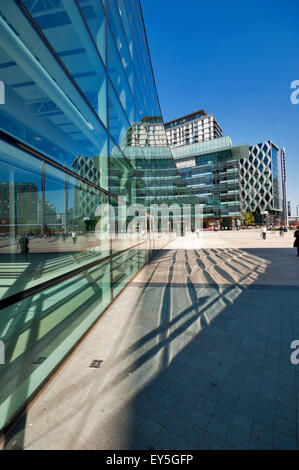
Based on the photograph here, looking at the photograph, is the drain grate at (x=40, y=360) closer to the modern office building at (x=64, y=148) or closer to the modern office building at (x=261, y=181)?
the modern office building at (x=64, y=148)

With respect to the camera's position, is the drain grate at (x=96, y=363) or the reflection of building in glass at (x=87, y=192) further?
the reflection of building in glass at (x=87, y=192)

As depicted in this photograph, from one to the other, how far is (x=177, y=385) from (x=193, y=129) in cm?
12231

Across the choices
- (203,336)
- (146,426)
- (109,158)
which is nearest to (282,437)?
(146,426)

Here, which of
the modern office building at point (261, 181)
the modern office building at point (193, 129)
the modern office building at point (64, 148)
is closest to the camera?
the modern office building at point (64, 148)

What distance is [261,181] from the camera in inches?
3846

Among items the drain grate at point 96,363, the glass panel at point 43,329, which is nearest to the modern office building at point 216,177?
the glass panel at point 43,329

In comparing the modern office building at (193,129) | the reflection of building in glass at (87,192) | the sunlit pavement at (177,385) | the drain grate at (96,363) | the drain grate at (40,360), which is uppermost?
the modern office building at (193,129)

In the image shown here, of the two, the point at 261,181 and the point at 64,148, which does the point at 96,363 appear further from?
the point at 261,181

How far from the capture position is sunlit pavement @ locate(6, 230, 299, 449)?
82.7 inches

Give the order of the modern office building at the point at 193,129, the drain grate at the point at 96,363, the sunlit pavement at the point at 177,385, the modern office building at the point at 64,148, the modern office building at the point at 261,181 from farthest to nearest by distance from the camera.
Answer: the modern office building at the point at 193,129
the modern office building at the point at 261,181
the drain grate at the point at 96,363
the modern office building at the point at 64,148
the sunlit pavement at the point at 177,385

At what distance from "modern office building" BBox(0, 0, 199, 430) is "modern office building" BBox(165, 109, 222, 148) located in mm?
Result: 107370

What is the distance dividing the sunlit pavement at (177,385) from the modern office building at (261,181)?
10313 centimetres

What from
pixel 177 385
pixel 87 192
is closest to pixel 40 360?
pixel 177 385

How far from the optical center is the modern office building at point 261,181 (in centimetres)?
9656
